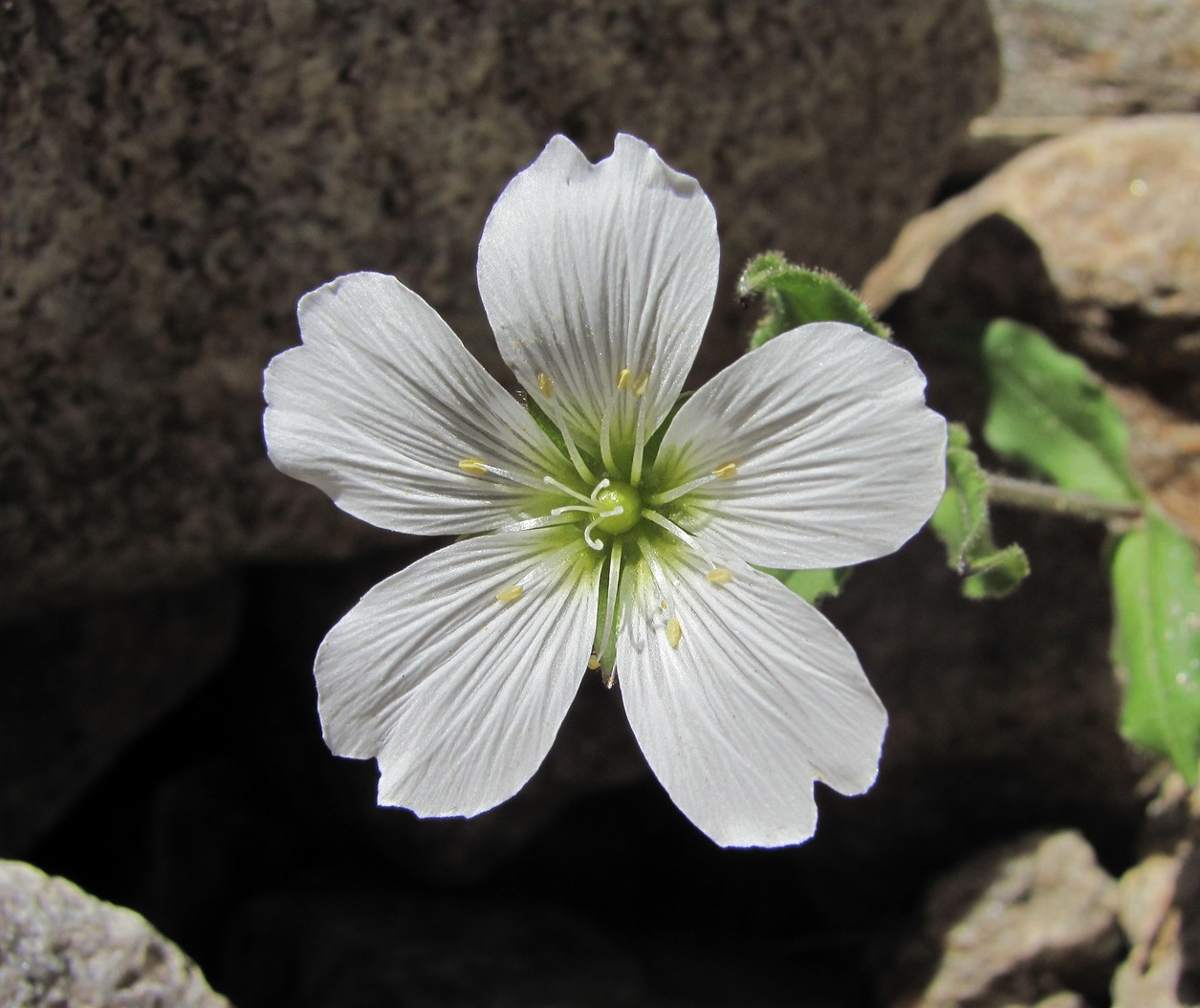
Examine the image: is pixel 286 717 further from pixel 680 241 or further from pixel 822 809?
pixel 680 241

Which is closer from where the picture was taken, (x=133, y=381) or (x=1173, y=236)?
(x=133, y=381)

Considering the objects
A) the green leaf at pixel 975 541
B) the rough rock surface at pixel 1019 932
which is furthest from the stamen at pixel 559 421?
the rough rock surface at pixel 1019 932

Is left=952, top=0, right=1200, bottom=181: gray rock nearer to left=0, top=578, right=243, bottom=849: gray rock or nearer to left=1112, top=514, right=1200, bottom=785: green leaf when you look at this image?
left=1112, top=514, right=1200, bottom=785: green leaf

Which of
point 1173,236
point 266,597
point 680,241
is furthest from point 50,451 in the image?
point 1173,236

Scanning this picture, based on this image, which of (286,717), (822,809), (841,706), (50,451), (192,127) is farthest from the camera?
(286,717)

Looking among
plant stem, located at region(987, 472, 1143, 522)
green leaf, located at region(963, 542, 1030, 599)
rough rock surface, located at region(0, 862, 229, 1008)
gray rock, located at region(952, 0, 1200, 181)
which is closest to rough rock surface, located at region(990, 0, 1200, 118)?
gray rock, located at region(952, 0, 1200, 181)

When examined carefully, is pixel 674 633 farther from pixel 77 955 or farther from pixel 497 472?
pixel 77 955

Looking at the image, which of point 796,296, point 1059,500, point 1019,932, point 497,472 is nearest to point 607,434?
point 497,472
